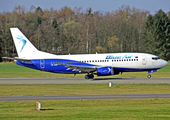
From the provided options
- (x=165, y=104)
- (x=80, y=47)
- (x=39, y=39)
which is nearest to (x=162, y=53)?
(x=80, y=47)

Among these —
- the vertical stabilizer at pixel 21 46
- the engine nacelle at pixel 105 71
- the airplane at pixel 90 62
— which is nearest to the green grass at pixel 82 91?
the engine nacelle at pixel 105 71

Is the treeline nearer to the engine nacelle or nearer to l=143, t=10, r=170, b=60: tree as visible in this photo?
l=143, t=10, r=170, b=60: tree

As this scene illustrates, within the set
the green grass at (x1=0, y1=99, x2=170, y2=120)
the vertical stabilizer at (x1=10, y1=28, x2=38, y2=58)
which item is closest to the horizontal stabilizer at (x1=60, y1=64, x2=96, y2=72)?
the vertical stabilizer at (x1=10, y1=28, x2=38, y2=58)

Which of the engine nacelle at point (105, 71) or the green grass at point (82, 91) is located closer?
the green grass at point (82, 91)

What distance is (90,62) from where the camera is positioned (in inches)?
1954

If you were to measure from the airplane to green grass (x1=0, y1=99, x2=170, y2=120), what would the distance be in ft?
72.8

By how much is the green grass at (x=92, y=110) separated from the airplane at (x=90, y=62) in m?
22.2

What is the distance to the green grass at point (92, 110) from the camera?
19734 millimetres

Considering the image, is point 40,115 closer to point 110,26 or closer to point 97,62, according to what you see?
point 97,62

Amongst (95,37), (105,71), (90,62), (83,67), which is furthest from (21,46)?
(95,37)

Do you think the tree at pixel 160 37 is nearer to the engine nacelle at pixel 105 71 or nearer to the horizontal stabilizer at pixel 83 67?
the horizontal stabilizer at pixel 83 67

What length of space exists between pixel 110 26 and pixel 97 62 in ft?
341

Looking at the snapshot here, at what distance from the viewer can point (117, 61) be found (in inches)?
1924

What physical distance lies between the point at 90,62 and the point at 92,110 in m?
27.9
